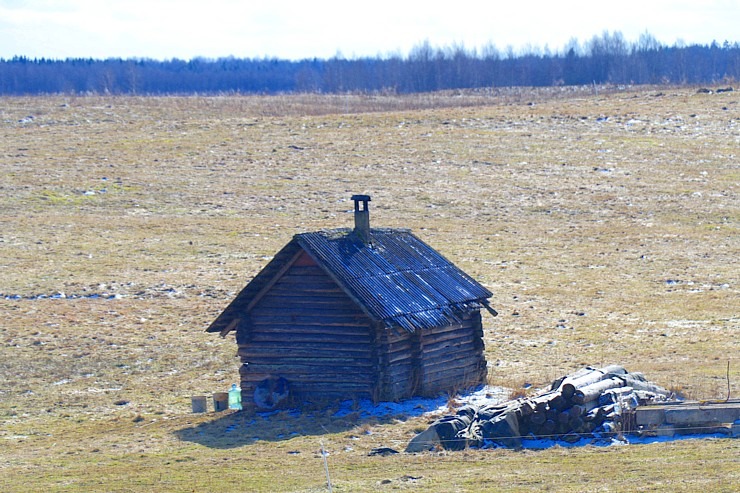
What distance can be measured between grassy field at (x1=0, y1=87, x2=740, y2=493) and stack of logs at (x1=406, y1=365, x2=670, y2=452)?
711 mm

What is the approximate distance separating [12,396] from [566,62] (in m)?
159

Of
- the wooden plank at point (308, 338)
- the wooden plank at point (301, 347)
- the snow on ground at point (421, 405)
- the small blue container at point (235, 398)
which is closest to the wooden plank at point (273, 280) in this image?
the wooden plank at point (308, 338)

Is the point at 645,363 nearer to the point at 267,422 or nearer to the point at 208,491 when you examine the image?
the point at 267,422

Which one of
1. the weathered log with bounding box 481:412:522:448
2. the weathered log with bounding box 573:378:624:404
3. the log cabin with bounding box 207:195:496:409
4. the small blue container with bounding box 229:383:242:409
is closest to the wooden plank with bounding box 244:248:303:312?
the log cabin with bounding box 207:195:496:409

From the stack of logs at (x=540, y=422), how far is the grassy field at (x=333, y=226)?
0.71 meters

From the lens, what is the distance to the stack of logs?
755 inches

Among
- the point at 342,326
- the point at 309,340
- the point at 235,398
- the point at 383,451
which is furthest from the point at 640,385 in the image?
the point at 235,398

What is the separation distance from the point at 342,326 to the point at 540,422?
6151mm

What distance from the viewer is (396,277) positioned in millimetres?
25078

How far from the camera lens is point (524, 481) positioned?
15961mm

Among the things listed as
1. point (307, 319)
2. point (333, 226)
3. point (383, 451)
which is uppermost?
point (307, 319)

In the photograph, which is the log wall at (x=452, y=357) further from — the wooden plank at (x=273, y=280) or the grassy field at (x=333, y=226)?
the wooden plank at (x=273, y=280)

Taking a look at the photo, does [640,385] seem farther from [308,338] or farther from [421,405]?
[308,338]

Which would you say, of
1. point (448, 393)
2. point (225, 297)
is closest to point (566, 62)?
point (225, 297)
